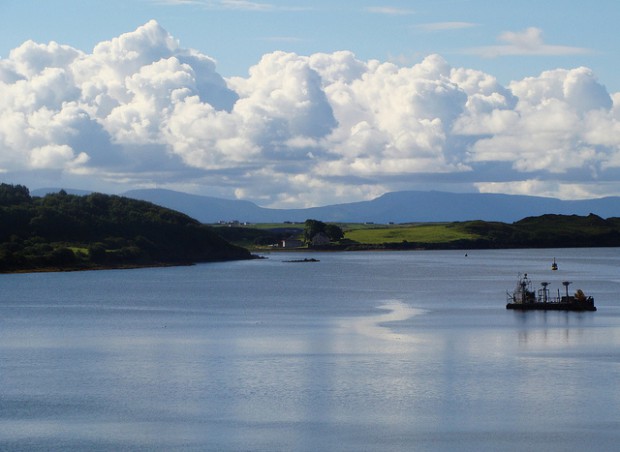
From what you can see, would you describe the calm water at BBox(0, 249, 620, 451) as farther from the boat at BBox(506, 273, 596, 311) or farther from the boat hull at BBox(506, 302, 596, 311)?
the boat at BBox(506, 273, 596, 311)

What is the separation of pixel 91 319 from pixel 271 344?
29.9m

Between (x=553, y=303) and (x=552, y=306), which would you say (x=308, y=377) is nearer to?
(x=552, y=306)

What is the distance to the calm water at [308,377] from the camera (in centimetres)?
4747

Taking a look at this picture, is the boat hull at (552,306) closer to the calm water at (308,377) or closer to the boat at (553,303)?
the boat at (553,303)

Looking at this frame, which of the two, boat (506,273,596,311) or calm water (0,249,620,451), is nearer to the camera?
calm water (0,249,620,451)

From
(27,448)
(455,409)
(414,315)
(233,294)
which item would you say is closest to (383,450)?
(455,409)

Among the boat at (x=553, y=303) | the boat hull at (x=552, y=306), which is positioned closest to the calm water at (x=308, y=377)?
the boat hull at (x=552, y=306)

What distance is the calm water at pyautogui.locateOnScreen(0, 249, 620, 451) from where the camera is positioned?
47469 mm

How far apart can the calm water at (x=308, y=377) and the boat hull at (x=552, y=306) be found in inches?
87.4

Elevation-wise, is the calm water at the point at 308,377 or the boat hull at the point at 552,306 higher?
the boat hull at the point at 552,306

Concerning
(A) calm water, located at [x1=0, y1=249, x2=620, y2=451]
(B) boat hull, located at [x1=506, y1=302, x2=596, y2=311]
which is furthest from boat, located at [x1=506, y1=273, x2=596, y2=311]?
(A) calm water, located at [x1=0, y1=249, x2=620, y2=451]

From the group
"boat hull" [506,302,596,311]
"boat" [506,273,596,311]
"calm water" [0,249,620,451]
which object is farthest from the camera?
"boat" [506,273,596,311]

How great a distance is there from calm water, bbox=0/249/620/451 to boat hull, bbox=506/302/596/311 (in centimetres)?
222

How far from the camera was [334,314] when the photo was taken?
106 meters
